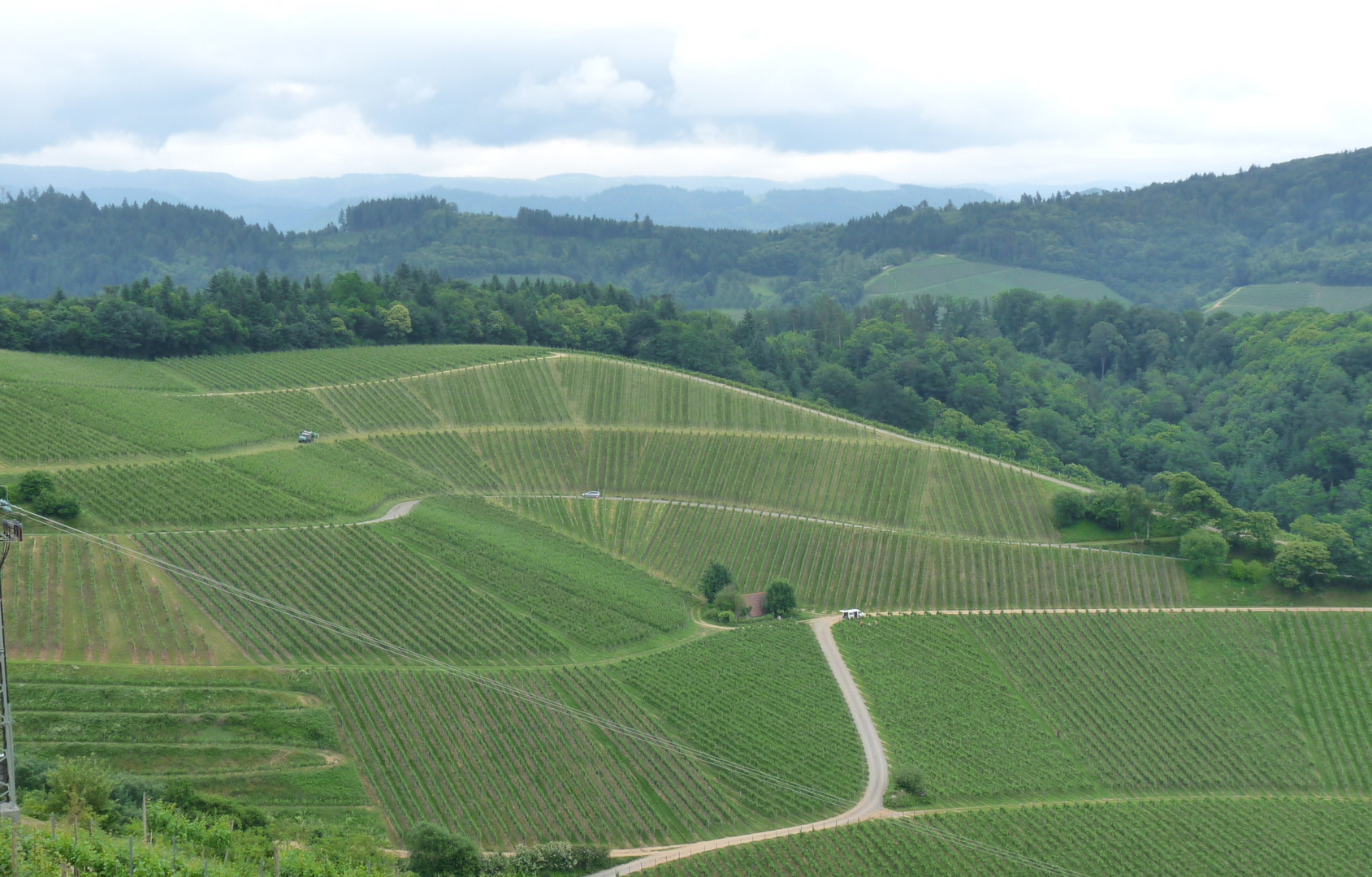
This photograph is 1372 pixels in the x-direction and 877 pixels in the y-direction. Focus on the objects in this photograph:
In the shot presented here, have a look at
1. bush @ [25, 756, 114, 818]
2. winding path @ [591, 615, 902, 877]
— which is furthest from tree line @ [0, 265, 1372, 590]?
bush @ [25, 756, 114, 818]

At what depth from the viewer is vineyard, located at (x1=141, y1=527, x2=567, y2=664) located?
46.4 m

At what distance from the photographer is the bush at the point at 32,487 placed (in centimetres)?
5134

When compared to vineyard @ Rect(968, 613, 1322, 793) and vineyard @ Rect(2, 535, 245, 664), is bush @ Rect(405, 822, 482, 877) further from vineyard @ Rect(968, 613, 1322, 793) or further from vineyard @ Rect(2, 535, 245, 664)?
vineyard @ Rect(968, 613, 1322, 793)

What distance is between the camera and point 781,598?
5791 centimetres

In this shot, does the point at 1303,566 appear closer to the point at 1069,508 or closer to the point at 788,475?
the point at 1069,508

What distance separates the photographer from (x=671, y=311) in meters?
115

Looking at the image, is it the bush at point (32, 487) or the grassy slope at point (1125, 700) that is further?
the bush at point (32, 487)

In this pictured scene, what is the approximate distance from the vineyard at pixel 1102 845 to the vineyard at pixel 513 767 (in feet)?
10.2

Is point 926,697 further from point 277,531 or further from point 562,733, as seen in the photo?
point 277,531

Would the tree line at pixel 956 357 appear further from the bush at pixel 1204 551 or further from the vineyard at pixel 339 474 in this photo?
the vineyard at pixel 339 474

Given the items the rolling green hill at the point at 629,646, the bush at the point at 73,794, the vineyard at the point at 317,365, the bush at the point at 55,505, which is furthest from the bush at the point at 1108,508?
the bush at the point at 55,505

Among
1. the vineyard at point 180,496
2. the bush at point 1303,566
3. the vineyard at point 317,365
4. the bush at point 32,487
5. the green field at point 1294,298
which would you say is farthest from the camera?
the green field at point 1294,298

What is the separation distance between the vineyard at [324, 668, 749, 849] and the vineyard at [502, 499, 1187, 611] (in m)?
19.0

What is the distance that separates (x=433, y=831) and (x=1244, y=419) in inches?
3956
